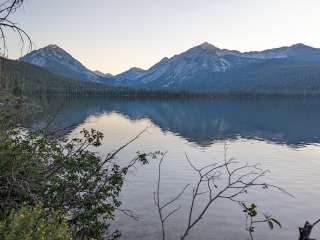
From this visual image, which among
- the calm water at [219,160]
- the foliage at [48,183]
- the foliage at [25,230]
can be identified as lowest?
the calm water at [219,160]

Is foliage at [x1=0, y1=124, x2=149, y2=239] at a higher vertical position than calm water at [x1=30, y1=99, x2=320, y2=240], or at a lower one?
higher

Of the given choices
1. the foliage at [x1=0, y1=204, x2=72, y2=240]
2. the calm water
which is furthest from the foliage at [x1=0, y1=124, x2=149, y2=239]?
the foliage at [x1=0, y1=204, x2=72, y2=240]

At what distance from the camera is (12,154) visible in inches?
552

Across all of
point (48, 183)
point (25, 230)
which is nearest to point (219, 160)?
point (48, 183)

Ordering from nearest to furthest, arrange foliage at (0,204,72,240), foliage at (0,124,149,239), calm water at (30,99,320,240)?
foliage at (0,204,72,240) < foliage at (0,124,149,239) < calm water at (30,99,320,240)

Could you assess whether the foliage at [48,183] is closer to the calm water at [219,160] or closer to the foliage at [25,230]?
the calm water at [219,160]

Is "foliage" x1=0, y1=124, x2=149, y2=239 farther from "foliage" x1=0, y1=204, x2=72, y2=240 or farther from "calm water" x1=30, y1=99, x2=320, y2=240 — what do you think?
"foliage" x1=0, y1=204, x2=72, y2=240

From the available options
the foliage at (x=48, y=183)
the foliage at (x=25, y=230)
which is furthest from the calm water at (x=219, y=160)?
the foliage at (x=25, y=230)

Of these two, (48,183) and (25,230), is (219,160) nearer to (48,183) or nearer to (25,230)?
(48,183)

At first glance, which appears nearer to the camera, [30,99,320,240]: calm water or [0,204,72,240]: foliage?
[0,204,72,240]: foliage

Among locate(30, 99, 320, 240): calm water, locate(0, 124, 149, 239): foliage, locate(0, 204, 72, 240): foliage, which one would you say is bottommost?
locate(30, 99, 320, 240): calm water

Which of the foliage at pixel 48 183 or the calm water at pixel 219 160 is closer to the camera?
the foliage at pixel 48 183

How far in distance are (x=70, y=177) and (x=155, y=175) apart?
83.1 ft

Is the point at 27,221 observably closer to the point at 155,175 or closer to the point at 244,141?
the point at 155,175
